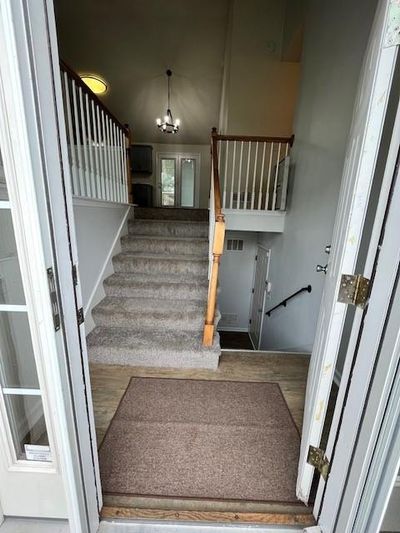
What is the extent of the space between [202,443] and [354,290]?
1241 millimetres

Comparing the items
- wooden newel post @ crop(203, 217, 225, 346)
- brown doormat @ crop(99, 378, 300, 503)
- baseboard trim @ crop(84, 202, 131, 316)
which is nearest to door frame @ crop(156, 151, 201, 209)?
baseboard trim @ crop(84, 202, 131, 316)

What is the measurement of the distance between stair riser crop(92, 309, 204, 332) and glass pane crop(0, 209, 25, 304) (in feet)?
5.50

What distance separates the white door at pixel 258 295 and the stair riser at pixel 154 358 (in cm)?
263

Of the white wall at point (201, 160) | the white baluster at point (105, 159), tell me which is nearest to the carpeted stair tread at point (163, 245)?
the white baluster at point (105, 159)

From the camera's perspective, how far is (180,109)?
6.07 meters

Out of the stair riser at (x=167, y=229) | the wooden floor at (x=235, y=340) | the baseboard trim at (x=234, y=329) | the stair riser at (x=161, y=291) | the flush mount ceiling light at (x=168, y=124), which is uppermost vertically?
the flush mount ceiling light at (x=168, y=124)

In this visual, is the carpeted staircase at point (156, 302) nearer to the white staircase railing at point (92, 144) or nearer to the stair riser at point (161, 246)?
the stair riser at point (161, 246)

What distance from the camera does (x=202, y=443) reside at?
153cm

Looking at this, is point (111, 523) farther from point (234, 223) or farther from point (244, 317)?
point (244, 317)

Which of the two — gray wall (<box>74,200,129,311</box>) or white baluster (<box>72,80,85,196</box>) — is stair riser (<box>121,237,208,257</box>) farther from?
white baluster (<box>72,80,85,196</box>)

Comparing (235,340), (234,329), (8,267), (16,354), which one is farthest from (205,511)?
(234,329)

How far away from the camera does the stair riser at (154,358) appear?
2.21m

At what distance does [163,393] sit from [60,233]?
1536 millimetres

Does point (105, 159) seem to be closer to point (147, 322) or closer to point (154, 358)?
point (147, 322)
